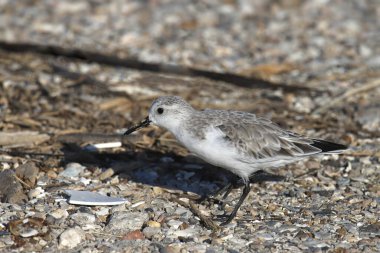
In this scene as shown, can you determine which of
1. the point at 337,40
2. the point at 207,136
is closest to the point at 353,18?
the point at 337,40

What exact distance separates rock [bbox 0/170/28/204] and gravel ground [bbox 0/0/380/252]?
12 mm

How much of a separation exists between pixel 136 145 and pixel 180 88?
1.82 meters

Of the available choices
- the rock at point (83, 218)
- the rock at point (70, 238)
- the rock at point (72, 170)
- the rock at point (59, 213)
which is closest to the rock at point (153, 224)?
the rock at point (83, 218)

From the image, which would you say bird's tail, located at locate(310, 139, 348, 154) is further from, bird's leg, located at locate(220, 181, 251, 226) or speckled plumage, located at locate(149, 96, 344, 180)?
bird's leg, located at locate(220, 181, 251, 226)

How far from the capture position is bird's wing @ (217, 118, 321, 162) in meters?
5.64

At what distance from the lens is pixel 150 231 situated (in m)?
5.21

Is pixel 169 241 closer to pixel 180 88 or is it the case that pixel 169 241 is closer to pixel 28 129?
pixel 28 129

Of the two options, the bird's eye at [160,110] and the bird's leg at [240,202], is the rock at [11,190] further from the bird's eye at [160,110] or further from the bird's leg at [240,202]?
the bird's leg at [240,202]

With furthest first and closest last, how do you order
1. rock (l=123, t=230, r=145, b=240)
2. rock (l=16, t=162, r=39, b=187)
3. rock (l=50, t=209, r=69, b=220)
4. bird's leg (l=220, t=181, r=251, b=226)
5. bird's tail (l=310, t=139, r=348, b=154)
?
rock (l=16, t=162, r=39, b=187), bird's tail (l=310, t=139, r=348, b=154), bird's leg (l=220, t=181, r=251, b=226), rock (l=50, t=209, r=69, b=220), rock (l=123, t=230, r=145, b=240)

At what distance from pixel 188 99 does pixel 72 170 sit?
2342 mm

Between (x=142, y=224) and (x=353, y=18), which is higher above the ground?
(x=353, y=18)

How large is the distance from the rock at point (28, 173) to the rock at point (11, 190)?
0.12m

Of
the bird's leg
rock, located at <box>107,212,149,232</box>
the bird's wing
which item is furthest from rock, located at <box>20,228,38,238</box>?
the bird's wing

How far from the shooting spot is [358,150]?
23.0 ft
